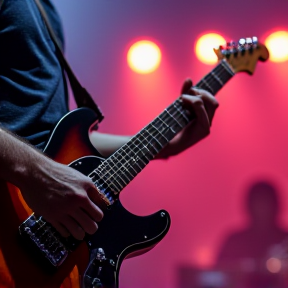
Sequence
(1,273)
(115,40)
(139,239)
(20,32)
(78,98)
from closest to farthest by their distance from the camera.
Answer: (1,273) < (139,239) < (20,32) < (78,98) < (115,40)

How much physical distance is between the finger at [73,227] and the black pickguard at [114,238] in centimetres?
7

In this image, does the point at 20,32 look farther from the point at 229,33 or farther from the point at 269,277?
the point at 269,277

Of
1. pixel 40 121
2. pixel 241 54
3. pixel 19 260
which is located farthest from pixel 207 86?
pixel 19 260

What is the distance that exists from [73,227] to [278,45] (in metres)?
1.40

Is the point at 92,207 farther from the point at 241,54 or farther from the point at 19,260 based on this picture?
the point at 241,54

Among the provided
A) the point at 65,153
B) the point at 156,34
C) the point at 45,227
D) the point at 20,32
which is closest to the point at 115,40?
the point at 156,34

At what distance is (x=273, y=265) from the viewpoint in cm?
169

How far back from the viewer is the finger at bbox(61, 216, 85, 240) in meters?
0.76

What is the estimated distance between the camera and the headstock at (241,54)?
130 centimetres

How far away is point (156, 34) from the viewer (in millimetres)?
1883

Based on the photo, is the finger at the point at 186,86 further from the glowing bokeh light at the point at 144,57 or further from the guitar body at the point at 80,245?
the glowing bokeh light at the point at 144,57

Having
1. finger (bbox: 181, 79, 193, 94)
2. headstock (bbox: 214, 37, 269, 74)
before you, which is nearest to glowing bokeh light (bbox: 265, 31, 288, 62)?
headstock (bbox: 214, 37, 269, 74)

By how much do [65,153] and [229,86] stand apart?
110 centimetres

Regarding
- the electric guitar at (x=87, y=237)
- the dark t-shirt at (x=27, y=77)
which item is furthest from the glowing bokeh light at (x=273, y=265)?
the dark t-shirt at (x=27, y=77)
